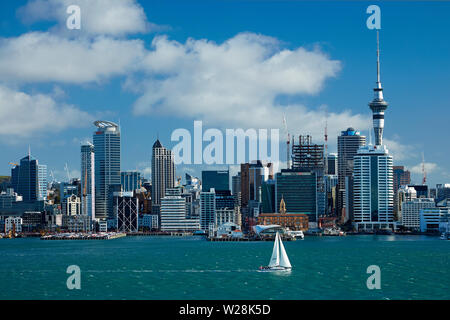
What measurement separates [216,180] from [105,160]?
28763 millimetres

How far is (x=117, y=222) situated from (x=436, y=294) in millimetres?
109488

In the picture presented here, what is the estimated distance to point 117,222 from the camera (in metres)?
133

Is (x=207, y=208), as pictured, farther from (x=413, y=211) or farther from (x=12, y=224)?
(x=12, y=224)

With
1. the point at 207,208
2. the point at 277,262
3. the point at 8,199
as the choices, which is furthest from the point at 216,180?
the point at 277,262

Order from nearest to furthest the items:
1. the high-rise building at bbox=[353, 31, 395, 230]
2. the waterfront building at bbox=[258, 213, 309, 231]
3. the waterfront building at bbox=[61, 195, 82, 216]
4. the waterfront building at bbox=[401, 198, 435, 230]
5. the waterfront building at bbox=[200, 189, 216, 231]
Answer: the waterfront building at bbox=[258, 213, 309, 231] < the waterfront building at bbox=[401, 198, 435, 230] < the high-rise building at bbox=[353, 31, 395, 230] < the waterfront building at bbox=[200, 189, 216, 231] < the waterfront building at bbox=[61, 195, 82, 216]

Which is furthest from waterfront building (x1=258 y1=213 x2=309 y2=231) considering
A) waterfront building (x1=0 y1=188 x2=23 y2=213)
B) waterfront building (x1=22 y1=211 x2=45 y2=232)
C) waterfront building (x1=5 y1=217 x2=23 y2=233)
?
waterfront building (x1=0 y1=188 x2=23 y2=213)

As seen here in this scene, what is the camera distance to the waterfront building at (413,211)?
372 ft

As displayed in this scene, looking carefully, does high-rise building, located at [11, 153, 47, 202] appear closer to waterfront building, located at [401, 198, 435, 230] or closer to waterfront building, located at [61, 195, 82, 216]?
waterfront building, located at [61, 195, 82, 216]

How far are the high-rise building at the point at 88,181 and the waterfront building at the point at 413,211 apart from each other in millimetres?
61497

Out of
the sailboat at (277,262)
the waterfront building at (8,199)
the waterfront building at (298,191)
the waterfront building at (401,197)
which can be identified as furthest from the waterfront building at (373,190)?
the sailboat at (277,262)

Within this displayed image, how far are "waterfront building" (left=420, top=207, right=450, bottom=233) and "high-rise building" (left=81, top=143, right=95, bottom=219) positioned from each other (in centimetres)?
6506

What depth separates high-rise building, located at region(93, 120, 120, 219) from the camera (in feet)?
489

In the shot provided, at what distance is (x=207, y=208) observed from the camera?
407 ft
